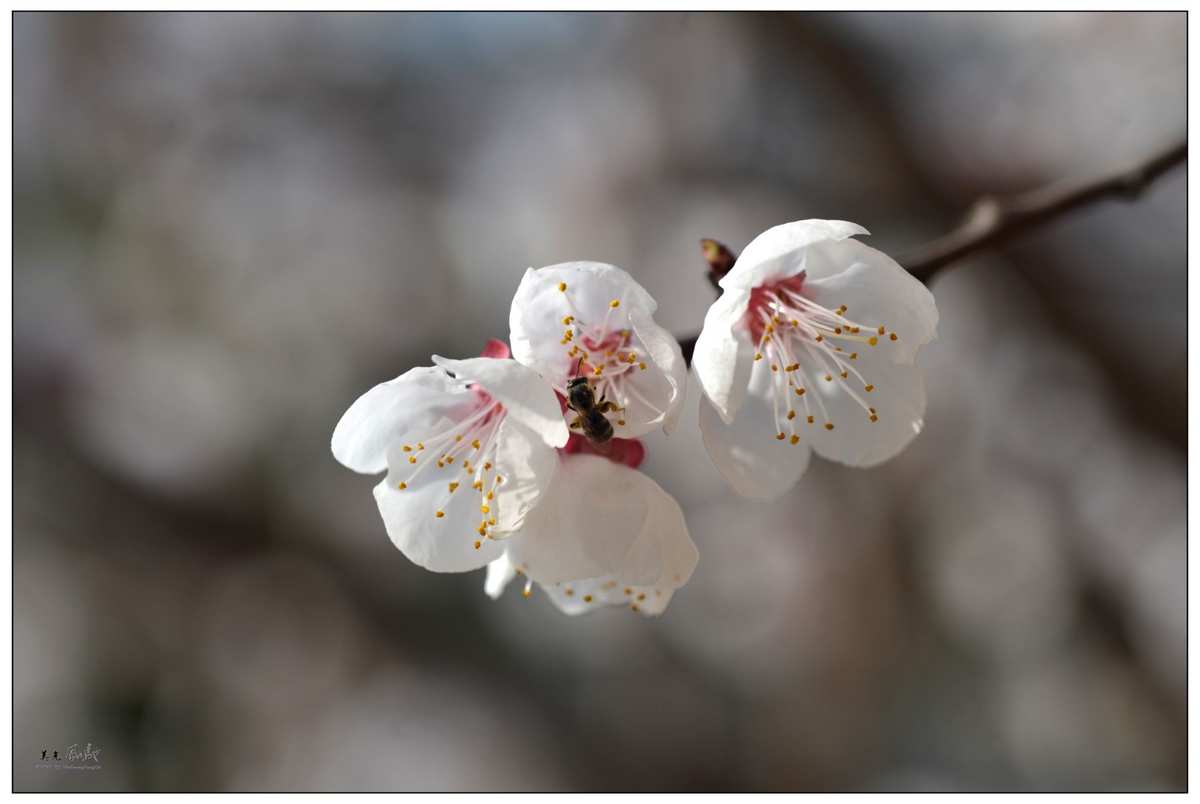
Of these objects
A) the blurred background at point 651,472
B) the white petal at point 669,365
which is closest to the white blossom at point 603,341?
the white petal at point 669,365

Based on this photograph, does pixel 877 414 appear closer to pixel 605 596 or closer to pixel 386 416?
pixel 605 596

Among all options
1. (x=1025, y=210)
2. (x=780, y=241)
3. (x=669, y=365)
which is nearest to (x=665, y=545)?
(x=669, y=365)

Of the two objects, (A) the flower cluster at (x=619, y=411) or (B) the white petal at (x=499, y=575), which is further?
(B) the white petal at (x=499, y=575)

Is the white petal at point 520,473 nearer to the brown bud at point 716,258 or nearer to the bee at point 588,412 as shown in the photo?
the bee at point 588,412

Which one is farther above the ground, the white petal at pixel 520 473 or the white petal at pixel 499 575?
the white petal at pixel 520 473

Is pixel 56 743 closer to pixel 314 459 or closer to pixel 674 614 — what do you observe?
pixel 314 459
